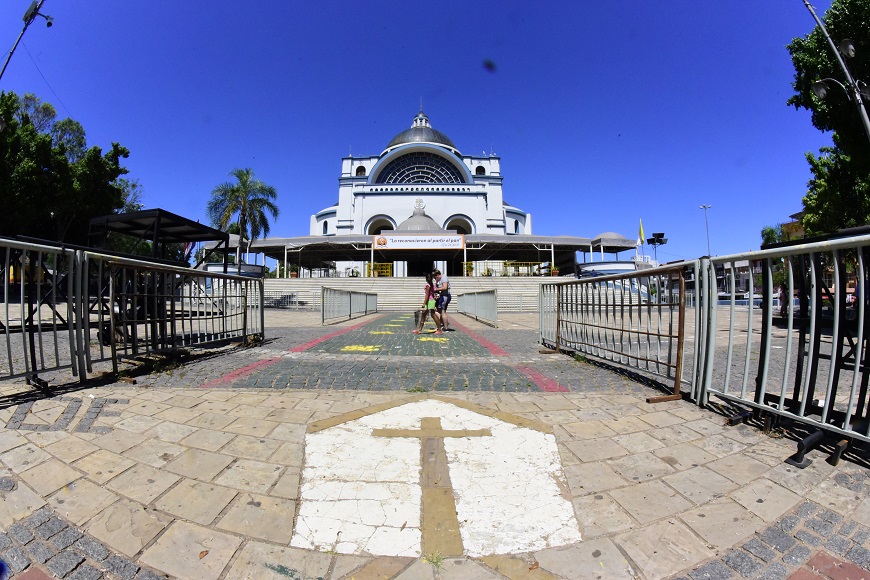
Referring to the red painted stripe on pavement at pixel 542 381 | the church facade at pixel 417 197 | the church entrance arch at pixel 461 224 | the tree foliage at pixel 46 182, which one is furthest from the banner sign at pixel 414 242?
the red painted stripe on pavement at pixel 542 381

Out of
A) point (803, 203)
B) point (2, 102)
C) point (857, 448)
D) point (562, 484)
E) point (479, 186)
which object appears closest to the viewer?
point (562, 484)

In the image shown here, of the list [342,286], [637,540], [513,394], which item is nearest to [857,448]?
[637,540]

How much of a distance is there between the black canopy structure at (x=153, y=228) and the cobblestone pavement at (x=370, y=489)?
5120 mm

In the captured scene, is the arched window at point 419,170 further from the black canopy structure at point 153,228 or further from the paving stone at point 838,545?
the paving stone at point 838,545

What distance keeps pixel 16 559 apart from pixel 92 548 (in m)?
0.26

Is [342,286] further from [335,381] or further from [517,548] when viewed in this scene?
[517,548]

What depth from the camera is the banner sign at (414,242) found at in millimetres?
30219

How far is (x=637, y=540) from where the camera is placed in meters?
1.83

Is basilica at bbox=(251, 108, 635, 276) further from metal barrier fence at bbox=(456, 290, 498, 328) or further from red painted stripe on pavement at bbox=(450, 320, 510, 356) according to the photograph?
red painted stripe on pavement at bbox=(450, 320, 510, 356)

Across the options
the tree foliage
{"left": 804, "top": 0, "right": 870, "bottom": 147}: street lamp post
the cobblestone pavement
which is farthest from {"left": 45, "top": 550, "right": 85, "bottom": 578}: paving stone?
the tree foliage

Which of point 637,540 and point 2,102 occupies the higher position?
point 2,102

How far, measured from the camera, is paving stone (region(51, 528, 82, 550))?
5.77 ft

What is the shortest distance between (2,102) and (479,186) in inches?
1749

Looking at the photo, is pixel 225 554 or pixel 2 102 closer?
pixel 225 554
